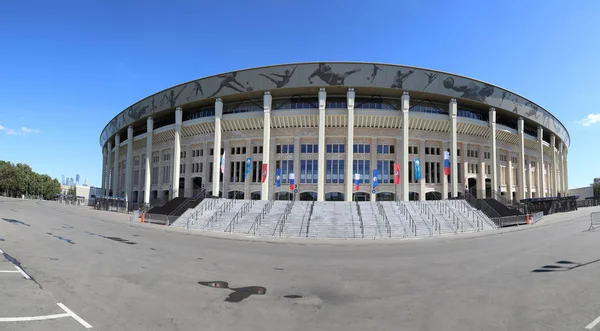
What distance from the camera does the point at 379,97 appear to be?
166ft

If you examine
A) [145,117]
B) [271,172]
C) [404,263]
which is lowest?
[404,263]

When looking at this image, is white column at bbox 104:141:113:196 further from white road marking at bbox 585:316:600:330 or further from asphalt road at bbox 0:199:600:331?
white road marking at bbox 585:316:600:330

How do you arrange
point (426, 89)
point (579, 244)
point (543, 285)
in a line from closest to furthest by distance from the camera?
point (543, 285) → point (579, 244) → point (426, 89)

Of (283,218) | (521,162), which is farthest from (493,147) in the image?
(283,218)

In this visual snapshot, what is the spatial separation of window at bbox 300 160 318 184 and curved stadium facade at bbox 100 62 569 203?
15 cm

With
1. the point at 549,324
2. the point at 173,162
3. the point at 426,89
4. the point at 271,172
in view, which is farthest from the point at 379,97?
the point at 549,324

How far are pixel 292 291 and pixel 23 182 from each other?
13635 cm

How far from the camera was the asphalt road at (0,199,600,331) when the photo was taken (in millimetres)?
6352

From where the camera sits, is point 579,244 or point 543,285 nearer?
point 543,285

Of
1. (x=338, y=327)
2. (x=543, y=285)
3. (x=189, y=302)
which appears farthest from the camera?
(x=543, y=285)

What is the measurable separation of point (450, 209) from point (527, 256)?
22.7 m

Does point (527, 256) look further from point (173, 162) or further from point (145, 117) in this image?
point (145, 117)

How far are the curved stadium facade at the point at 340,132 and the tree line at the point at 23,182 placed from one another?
268 feet

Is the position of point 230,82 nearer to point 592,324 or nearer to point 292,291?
point 292,291
